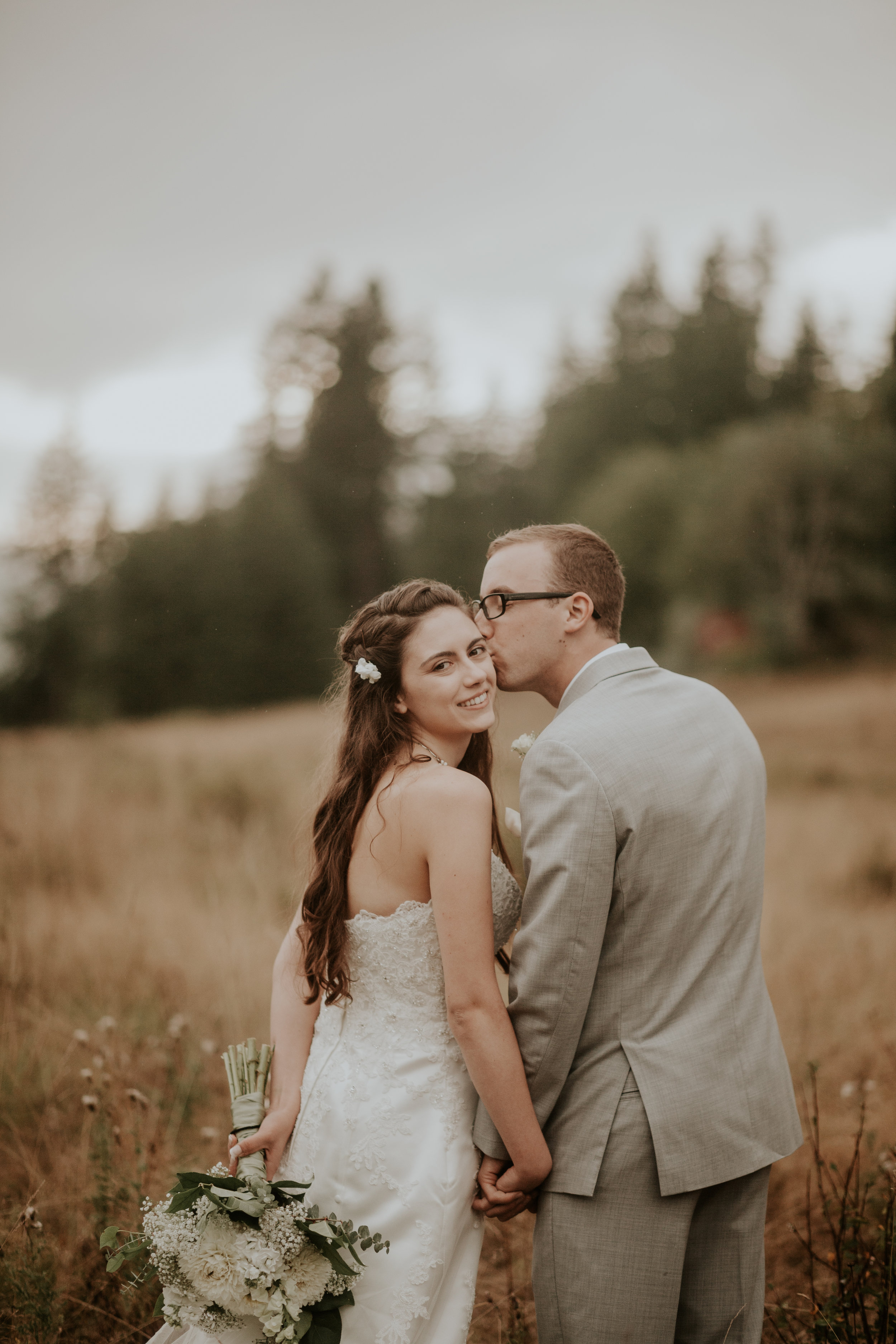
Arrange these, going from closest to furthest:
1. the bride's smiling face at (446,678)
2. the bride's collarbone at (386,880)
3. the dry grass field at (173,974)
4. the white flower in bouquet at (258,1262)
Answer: the white flower in bouquet at (258,1262) → the bride's collarbone at (386,880) → the bride's smiling face at (446,678) → the dry grass field at (173,974)

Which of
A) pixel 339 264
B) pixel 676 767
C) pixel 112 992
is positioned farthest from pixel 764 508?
pixel 676 767

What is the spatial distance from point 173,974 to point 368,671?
11.6 ft

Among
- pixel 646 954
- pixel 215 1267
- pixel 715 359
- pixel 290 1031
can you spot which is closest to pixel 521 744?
pixel 646 954

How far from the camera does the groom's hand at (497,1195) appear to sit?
2057 mm

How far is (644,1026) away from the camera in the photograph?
1.98 metres

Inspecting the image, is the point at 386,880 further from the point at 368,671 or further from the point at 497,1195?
the point at 497,1195

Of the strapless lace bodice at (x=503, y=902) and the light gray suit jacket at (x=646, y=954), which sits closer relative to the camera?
the light gray suit jacket at (x=646, y=954)

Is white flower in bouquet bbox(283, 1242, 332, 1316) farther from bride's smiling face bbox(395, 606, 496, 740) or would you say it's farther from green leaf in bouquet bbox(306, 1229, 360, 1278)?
bride's smiling face bbox(395, 606, 496, 740)

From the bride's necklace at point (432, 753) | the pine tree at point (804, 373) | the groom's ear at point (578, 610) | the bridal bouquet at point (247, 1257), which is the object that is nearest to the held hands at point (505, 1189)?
the bridal bouquet at point (247, 1257)

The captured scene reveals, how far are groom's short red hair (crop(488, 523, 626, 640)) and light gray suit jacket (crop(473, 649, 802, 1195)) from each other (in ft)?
1.52

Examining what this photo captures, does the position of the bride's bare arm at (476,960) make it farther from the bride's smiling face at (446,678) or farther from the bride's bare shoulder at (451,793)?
the bride's smiling face at (446,678)

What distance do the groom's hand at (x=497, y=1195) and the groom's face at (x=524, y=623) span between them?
3.88 ft

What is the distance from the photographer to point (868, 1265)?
278 centimetres

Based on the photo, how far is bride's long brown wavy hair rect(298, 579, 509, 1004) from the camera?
2336mm
